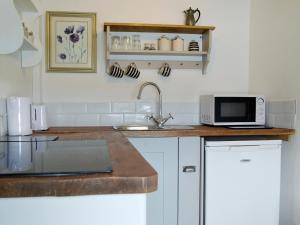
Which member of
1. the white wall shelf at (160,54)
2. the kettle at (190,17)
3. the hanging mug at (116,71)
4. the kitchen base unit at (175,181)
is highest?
the kettle at (190,17)

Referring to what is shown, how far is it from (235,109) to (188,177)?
2.21 feet

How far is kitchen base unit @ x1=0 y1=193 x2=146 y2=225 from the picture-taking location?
588 mm

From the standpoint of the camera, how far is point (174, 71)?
247cm

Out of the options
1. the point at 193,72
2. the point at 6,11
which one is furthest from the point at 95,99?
the point at 6,11

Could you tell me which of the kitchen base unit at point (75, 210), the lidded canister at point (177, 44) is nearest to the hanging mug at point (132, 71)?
the lidded canister at point (177, 44)

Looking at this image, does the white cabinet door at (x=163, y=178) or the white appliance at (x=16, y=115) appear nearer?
the white appliance at (x=16, y=115)

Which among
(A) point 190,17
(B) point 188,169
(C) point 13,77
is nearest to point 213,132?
(B) point 188,169

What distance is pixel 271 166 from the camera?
6.48 ft

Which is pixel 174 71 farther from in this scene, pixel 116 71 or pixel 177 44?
pixel 116 71

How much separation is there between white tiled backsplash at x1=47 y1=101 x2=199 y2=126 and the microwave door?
35 cm

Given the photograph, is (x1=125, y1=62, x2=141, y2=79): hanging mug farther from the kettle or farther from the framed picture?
the kettle

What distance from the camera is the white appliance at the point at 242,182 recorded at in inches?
75.5

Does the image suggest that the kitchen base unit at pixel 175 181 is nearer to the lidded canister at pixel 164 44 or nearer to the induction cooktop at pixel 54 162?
the lidded canister at pixel 164 44

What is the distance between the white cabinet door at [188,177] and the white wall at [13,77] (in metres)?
1.10
